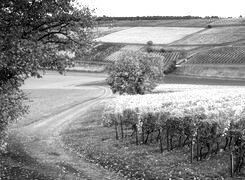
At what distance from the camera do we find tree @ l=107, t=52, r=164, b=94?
65375mm

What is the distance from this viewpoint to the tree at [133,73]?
65.4m

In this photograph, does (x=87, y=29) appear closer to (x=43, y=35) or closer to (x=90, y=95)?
(x=43, y=35)

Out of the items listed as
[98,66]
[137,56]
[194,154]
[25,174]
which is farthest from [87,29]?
[98,66]

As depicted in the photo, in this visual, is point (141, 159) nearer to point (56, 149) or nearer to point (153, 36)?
point (56, 149)

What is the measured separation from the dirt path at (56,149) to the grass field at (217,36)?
307 ft

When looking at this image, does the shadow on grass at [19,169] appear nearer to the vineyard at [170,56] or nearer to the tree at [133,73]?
the tree at [133,73]

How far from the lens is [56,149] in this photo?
3891 centimetres

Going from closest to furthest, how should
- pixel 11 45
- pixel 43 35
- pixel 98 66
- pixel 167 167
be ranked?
pixel 11 45 < pixel 43 35 < pixel 167 167 < pixel 98 66

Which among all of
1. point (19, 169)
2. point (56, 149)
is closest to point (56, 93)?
point (56, 149)

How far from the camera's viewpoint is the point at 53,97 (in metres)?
84.2

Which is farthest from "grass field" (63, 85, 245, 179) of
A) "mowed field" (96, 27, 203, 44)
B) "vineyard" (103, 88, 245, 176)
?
"mowed field" (96, 27, 203, 44)

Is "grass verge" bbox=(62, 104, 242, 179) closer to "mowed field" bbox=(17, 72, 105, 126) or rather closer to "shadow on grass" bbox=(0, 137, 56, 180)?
"shadow on grass" bbox=(0, 137, 56, 180)

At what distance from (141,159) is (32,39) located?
1291cm

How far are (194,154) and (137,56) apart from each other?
38810 mm
